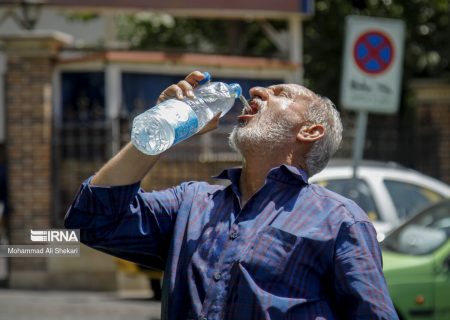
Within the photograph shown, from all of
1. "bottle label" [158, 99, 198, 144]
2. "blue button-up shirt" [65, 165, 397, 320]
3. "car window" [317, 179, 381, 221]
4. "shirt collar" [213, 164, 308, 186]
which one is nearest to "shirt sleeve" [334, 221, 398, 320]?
"blue button-up shirt" [65, 165, 397, 320]

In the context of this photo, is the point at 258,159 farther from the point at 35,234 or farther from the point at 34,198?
the point at 34,198

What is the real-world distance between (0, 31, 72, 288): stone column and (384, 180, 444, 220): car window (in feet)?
16.8

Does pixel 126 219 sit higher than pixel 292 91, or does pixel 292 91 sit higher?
pixel 292 91

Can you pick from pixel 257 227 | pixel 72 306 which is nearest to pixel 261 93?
pixel 257 227

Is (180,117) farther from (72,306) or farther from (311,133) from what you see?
(72,306)

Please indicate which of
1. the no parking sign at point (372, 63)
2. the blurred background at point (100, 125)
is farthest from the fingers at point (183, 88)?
the blurred background at point (100, 125)

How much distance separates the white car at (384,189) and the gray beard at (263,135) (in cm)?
729

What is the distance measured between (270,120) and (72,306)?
991 cm

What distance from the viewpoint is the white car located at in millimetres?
11211

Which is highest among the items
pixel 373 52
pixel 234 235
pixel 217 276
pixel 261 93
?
pixel 261 93

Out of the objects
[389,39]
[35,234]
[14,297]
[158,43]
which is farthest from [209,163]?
[35,234]

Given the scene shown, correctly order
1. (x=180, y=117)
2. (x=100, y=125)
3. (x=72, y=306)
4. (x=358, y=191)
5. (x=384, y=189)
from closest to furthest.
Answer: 1. (x=180, y=117)
2. (x=358, y=191)
3. (x=384, y=189)
4. (x=72, y=306)
5. (x=100, y=125)

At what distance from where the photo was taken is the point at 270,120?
3.72m

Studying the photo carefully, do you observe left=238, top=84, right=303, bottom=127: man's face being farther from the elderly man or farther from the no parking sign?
the no parking sign
